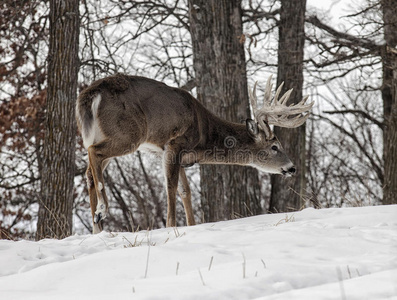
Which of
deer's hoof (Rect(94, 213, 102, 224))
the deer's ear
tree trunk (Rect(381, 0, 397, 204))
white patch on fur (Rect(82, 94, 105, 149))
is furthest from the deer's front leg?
tree trunk (Rect(381, 0, 397, 204))

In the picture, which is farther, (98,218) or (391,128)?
(391,128)

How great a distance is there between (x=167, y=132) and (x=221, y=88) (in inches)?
99.8

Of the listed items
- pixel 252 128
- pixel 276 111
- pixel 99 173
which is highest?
pixel 276 111

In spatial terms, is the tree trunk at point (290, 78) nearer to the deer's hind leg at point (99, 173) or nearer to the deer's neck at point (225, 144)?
the deer's neck at point (225, 144)

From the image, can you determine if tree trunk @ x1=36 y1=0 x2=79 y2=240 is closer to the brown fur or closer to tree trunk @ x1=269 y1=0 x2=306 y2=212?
the brown fur

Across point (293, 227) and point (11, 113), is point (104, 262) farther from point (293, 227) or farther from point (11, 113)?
point (11, 113)

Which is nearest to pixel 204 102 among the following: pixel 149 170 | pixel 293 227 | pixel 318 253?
pixel 293 227

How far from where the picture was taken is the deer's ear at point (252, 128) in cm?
826

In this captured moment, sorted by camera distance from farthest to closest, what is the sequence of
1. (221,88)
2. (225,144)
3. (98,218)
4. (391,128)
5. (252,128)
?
(391,128)
(221,88)
(252,128)
(225,144)
(98,218)

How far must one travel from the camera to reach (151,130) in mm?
7039

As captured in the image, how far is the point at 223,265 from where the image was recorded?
3.59m

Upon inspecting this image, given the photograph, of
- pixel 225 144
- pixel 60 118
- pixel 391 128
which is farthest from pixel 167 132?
pixel 391 128

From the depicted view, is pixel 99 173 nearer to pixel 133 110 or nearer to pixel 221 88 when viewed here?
pixel 133 110

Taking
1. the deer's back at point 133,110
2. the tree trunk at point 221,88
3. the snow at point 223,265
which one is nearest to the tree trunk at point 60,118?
the deer's back at point 133,110
